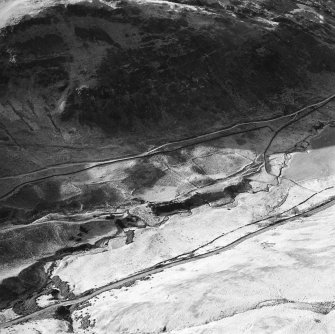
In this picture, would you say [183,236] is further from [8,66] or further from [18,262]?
[8,66]

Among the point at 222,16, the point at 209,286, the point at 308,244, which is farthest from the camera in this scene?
the point at 222,16

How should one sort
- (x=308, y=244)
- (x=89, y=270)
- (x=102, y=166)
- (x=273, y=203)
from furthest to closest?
(x=102, y=166) → (x=273, y=203) → (x=89, y=270) → (x=308, y=244)

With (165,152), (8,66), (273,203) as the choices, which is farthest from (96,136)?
(273,203)

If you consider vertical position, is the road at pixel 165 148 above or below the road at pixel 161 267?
above

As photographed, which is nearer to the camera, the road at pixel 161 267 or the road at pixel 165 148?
the road at pixel 161 267

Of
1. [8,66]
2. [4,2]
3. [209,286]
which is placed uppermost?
[4,2]

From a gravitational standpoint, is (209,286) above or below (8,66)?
below

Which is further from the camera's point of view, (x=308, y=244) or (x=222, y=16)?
(x=222, y=16)

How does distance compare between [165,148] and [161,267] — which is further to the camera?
[165,148]

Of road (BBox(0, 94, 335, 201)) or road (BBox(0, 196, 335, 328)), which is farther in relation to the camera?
road (BBox(0, 94, 335, 201))

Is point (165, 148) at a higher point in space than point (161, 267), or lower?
higher

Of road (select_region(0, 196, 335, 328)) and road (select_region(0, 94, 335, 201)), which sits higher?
road (select_region(0, 94, 335, 201))
